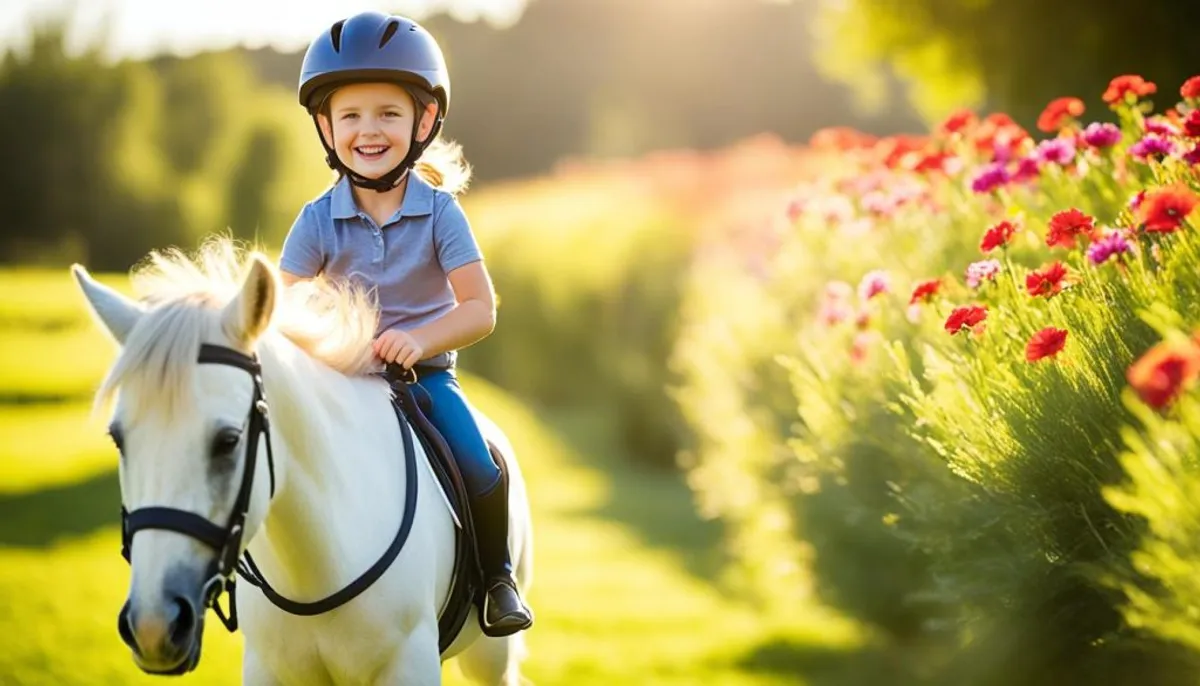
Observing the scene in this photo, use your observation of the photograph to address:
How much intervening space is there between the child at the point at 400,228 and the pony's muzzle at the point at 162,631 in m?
1.23

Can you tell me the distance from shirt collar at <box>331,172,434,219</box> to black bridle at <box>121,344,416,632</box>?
1.11m

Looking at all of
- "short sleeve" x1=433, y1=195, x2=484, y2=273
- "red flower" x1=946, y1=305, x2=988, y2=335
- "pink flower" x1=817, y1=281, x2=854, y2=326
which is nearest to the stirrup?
"short sleeve" x1=433, y1=195, x2=484, y2=273

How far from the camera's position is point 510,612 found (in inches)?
134

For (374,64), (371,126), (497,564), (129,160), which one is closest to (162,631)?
(497,564)

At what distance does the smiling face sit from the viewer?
11.6 ft

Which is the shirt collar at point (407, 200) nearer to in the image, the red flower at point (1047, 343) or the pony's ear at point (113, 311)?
the pony's ear at point (113, 311)

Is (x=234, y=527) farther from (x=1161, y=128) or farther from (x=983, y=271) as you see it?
(x=1161, y=128)

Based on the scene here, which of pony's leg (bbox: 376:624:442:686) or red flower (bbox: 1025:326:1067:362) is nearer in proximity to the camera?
pony's leg (bbox: 376:624:442:686)

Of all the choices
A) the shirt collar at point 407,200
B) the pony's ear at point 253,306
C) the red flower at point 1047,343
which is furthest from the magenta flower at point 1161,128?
the pony's ear at point 253,306

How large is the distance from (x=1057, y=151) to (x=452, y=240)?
2.93 metres

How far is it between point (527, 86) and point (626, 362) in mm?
39612

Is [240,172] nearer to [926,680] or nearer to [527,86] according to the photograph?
[926,680]

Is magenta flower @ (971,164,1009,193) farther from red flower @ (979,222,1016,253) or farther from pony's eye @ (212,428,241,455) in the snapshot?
pony's eye @ (212,428,241,455)

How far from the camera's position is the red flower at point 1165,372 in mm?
2299
